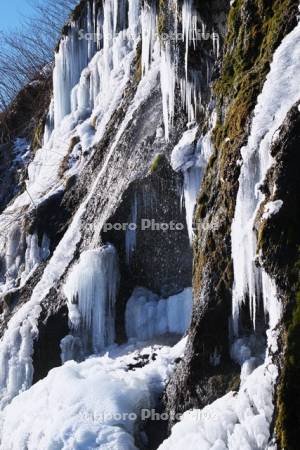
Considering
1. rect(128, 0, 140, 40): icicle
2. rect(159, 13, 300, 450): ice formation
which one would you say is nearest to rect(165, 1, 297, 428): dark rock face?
rect(159, 13, 300, 450): ice formation

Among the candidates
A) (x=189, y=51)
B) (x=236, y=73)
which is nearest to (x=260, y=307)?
(x=236, y=73)

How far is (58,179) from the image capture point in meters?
12.8

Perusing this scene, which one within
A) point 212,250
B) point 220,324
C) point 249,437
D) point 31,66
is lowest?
point 249,437

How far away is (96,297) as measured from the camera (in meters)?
9.88

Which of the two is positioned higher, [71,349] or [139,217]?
[139,217]

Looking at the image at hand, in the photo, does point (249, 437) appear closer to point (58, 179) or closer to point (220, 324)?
point (220, 324)

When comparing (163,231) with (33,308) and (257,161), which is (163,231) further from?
(257,161)

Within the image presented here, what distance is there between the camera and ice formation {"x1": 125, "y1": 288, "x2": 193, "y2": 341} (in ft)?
30.3

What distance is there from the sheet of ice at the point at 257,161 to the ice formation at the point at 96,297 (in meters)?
2.72

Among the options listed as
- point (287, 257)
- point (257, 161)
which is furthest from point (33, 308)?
point (287, 257)

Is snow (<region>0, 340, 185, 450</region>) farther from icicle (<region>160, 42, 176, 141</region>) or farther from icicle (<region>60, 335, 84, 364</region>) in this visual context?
icicle (<region>160, 42, 176, 141</region>)

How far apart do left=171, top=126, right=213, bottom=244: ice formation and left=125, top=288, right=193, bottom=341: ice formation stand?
0.66m

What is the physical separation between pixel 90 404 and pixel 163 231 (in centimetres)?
228

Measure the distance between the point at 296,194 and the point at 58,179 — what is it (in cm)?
660
